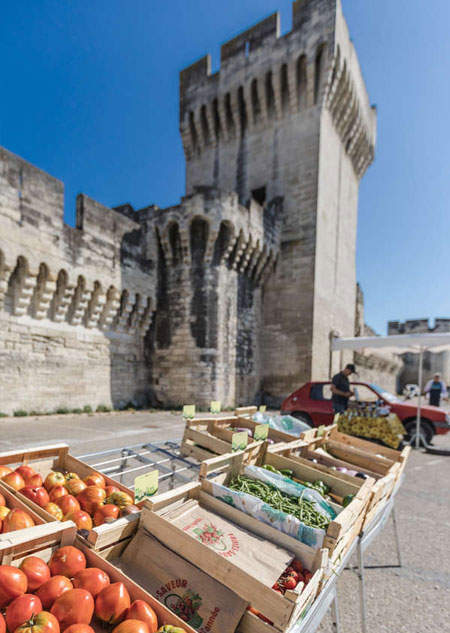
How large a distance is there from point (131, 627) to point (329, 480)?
1.74 m

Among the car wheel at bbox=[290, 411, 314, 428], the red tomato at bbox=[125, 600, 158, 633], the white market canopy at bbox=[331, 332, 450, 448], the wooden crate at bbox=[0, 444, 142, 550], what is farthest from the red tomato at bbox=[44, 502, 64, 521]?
the car wheel at bbox=[290, 411, 314, 428]

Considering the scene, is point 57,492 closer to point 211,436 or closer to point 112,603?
point 112,603

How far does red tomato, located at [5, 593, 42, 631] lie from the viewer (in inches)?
42.8

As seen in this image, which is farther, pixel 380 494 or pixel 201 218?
pixel 201 218

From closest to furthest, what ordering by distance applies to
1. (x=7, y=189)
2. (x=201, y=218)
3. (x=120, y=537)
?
(x=120, y=537) → (x=7, y=189) → (x=201, y=218)

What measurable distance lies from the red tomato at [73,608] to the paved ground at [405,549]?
183 cm

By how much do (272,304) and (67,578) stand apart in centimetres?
1277

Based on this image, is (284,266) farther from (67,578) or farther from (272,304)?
(67,578)

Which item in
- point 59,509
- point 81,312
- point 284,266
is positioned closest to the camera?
point 59,509

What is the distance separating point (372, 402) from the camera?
725 cm

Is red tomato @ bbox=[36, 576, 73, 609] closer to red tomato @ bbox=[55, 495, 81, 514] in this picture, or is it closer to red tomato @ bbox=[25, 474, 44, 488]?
red tomato @ bbox=[55, 495, 81, 514]

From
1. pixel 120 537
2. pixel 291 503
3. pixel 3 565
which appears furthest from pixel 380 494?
pixel 3 565

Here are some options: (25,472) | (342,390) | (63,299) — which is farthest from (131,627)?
(63,299)

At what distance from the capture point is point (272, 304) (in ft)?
45.0
